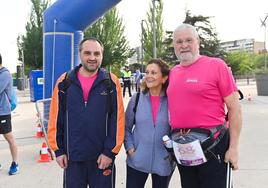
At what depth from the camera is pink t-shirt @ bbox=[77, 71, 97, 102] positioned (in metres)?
3.15

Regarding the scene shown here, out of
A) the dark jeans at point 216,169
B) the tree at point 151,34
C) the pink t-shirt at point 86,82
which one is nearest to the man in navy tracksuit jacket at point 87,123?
the pink t-shirt at point 86,82

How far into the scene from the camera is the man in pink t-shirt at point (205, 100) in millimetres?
2877

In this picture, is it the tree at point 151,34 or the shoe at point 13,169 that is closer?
the shoe at point 13,169

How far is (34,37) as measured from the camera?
119ft

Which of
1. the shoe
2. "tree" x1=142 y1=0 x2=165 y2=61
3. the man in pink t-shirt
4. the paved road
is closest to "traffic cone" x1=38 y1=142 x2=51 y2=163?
the paved road

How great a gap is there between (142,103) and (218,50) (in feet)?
124

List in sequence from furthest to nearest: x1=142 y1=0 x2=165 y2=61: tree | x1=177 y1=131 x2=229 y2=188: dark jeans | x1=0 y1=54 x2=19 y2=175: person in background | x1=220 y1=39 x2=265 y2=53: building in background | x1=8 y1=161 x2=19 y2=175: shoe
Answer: x1=220 y1=39 x2=265 y2=53: building in background
x1=142 y1=0 x2=165 y2=61: tree
x1=8 y1=161 x2=19 y2=175: shoe
x1=0 y1=54 x2=19 y2=175: person in background
x1=177 y1=131 x2=229 y2=188: dark jeans

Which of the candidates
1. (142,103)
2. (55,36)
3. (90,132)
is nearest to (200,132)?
(142,103)

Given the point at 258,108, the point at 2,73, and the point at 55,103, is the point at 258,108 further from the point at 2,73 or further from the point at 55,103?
the point at 55,103

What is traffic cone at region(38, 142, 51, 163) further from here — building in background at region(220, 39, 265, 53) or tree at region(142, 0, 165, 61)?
building in background at region(220, 39, 265, 53)

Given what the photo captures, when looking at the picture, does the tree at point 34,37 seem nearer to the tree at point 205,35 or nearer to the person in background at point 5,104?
the tree at point 205,35

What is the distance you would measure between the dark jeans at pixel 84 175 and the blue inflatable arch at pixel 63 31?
14.4 feet

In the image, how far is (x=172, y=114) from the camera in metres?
3.09

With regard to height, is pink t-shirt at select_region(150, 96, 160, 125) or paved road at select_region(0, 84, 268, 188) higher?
pink t-shirt at select_region(150, 96, 160, 125)
